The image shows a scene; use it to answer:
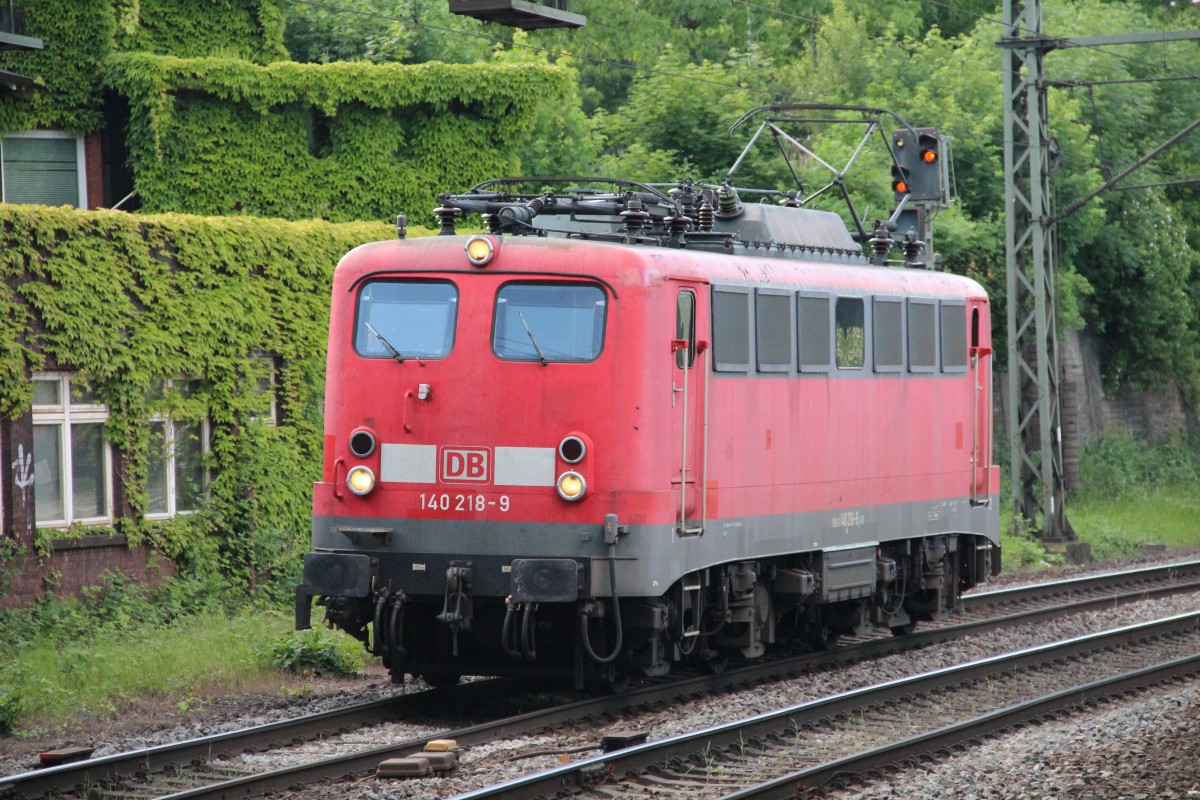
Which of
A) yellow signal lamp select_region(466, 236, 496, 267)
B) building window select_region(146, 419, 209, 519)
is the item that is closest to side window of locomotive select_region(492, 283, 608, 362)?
yellow signal lamp select_region(466, 236, 496, 267)

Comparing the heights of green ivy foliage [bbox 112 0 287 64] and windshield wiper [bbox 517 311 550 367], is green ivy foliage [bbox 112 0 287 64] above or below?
above

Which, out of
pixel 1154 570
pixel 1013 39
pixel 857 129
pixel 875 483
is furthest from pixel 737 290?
pixel 857 129

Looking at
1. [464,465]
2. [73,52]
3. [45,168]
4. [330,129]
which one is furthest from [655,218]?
[45,168]

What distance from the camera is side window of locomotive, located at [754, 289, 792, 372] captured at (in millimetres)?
13258

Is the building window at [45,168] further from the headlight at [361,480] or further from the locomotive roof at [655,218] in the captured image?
the headlight at [361,480]

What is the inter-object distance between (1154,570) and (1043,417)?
307 centimetres

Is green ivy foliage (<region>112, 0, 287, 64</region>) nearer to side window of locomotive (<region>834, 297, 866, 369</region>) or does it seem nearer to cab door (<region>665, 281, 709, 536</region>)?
side window of locomotive (<region>834, 297, 866, 369</region>)

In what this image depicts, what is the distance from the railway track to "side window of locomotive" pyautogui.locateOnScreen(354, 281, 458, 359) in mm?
2402

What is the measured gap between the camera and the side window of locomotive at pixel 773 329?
13.3 metres

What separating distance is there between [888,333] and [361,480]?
17.1 ft

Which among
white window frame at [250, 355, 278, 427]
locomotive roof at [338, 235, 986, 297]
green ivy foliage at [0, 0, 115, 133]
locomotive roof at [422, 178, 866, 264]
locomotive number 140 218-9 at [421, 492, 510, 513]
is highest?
green ivy foliage at [0, 0, 115, 133]

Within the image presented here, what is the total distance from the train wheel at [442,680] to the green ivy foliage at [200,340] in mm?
4783

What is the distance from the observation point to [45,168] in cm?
2725

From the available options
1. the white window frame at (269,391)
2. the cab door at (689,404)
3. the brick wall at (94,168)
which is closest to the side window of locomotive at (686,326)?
the cab door at (689,404)
